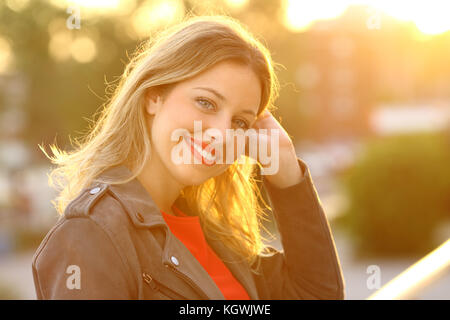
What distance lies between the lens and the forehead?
71.5 inches

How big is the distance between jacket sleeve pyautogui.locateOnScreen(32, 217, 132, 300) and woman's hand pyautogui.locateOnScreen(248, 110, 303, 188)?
95 cm

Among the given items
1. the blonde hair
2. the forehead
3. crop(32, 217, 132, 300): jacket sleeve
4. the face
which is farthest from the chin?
crop(32, 217, 132, 300): jacket sleeve

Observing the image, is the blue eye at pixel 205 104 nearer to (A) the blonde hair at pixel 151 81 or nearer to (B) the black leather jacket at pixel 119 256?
(A) the blonde hair at pixel 151 81

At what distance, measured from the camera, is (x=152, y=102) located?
1919mm

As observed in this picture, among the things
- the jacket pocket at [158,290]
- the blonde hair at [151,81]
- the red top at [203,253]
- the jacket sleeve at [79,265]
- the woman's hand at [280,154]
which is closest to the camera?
the jacket sleeve at [79,265]

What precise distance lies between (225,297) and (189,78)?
2.54 feet

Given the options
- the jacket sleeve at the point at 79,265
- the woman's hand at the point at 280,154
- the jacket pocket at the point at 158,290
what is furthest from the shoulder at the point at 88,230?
the woman's hand at the point at 280,154

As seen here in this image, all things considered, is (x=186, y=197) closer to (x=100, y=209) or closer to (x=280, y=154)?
(x=280, y=154)

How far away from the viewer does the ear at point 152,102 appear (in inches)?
74.8

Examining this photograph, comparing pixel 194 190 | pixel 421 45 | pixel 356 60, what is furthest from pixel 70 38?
pixel 421 45

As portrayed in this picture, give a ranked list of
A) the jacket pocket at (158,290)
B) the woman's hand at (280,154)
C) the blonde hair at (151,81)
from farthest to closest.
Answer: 1. the woman's hand at (280,154)
2. the blonde hair at (151,81)
3. the jacket pocket at (158,290)

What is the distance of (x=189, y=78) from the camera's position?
5.98ft

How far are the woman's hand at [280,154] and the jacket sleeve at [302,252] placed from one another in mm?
29
